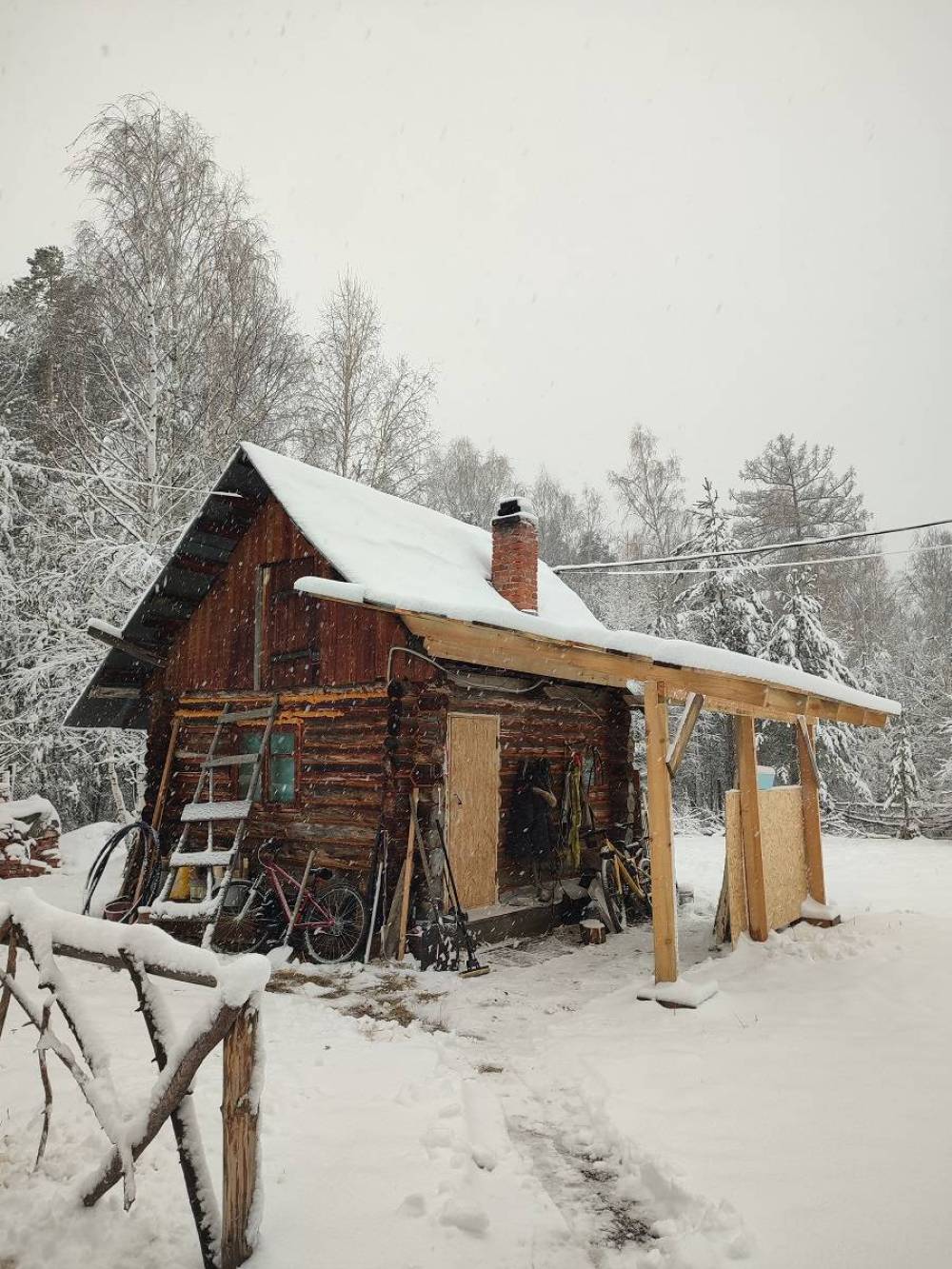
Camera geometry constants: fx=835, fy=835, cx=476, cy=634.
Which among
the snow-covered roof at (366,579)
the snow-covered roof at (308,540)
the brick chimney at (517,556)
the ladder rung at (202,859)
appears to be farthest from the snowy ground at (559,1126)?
the brick chimney at (517,556)

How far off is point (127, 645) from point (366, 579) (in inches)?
167

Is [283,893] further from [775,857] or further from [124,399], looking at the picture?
[124,399]

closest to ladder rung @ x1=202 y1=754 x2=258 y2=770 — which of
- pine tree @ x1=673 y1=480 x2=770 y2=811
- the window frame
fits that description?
the window frame

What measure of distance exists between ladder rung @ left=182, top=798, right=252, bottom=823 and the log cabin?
0.16 ft

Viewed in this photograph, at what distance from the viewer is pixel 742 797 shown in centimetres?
897

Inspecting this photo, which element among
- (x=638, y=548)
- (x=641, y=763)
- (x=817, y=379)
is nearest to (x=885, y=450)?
(x=638, y=548)

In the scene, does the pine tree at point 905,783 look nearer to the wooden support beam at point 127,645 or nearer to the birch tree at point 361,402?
the birch tree at point 361,402

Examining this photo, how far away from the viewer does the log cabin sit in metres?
8.05

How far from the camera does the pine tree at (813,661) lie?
22859mm

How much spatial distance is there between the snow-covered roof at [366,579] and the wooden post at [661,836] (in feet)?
1.53

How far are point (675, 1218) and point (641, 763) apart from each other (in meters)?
16.1

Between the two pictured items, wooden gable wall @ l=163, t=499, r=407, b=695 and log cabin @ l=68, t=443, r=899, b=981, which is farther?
wooden gable wall @ l=163, t=499, r=407, b=695

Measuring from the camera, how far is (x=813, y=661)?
22969 mm

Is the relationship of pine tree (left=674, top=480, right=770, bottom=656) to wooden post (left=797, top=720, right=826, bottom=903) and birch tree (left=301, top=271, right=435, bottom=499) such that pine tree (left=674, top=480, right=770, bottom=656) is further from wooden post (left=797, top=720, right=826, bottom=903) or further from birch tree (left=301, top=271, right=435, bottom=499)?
wooden post (left=797, top=720, right=826, bottom=903)
